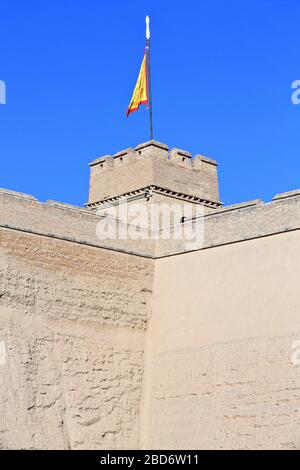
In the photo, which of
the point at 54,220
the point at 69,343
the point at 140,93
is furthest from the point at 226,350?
the point at 140,93

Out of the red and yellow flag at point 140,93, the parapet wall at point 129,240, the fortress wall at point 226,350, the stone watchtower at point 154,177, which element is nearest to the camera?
the fortress wall at point 226,350

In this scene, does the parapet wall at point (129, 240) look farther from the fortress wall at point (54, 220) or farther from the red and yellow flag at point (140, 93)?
the red and yellow flag at point (140, 93)

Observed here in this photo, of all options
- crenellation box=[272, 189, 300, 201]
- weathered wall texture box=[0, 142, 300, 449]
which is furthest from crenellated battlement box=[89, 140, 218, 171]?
crenellation box=[272, 189, 300, 201]

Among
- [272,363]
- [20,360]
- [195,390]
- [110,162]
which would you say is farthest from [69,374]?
[110,162]

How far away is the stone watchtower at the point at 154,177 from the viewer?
69.0 feet

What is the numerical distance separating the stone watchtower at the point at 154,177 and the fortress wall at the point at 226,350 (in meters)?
2.74

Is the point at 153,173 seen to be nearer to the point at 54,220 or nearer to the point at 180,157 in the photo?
the point at 180,157

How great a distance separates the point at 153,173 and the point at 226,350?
541 centimetres

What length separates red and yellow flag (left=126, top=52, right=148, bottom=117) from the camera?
856 inches

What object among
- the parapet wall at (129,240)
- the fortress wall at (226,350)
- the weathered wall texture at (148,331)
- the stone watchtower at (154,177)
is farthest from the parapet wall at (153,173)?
the fortress wall at (226,350)

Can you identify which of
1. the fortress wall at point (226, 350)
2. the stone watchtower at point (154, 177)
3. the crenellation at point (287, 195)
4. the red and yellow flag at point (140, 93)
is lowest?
the fortress wall at point (226, 350)

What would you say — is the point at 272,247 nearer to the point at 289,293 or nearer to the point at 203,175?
the point at 289,293

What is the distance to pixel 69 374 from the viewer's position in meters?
17.0
